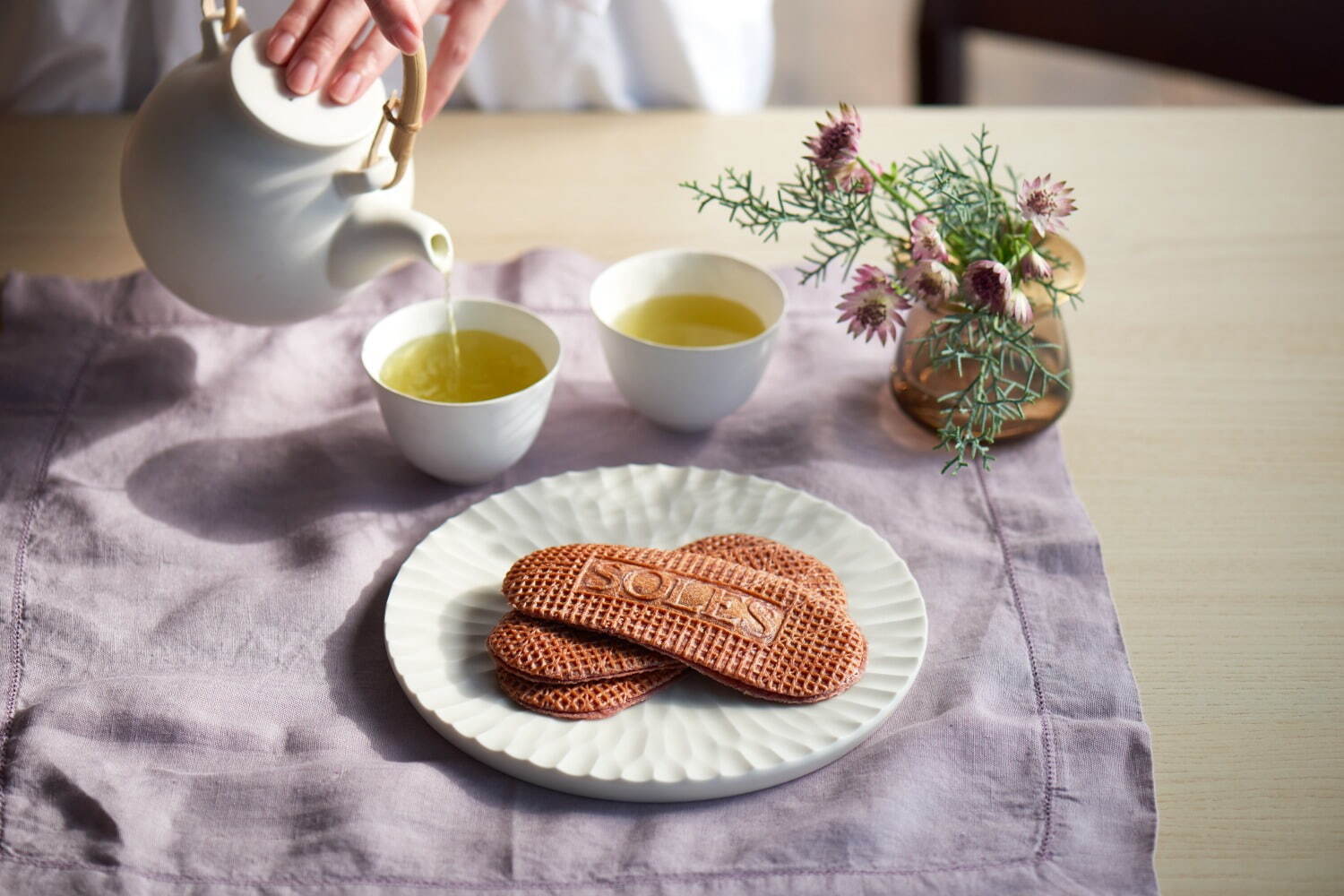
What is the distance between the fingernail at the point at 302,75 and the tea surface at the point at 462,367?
0.19 m

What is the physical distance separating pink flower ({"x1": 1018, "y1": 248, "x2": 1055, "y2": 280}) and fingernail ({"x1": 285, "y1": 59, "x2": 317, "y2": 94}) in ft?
1.59

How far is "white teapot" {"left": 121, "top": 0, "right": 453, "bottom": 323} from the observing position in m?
0.82

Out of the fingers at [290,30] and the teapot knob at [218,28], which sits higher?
the fingers at [290,30]

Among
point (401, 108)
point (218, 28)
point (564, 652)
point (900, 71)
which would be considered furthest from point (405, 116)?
point (900, 71)

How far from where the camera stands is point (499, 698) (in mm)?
706

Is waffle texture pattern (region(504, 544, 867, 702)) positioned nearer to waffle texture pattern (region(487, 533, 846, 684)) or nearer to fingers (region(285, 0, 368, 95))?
waffle texture pattern (region(487, 533, 846, 684))

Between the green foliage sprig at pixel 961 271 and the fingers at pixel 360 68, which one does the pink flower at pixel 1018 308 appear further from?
the fingers at pixel 360 68

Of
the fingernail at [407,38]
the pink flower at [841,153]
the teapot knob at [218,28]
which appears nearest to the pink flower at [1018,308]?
the pink flower at [841,153]

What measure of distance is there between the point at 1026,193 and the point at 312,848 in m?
0.58

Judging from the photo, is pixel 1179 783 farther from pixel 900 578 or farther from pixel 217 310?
pixel 217 310

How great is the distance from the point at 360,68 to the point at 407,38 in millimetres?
69

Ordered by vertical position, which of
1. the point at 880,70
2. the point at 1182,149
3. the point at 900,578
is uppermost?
the point at 1182,149

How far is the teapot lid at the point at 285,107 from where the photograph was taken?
0.82 metres

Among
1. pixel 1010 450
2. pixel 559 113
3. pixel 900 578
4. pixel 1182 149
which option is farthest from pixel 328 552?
pixel 1182 149
